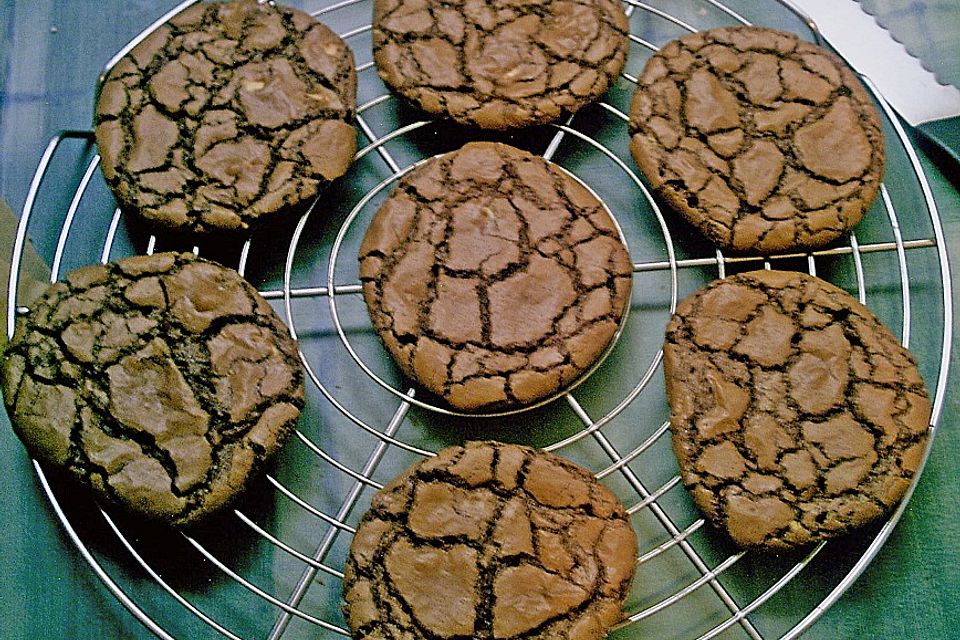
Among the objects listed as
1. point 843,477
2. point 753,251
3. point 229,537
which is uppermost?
point 753,251

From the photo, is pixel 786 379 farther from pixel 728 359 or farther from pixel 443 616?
pixel 443 616

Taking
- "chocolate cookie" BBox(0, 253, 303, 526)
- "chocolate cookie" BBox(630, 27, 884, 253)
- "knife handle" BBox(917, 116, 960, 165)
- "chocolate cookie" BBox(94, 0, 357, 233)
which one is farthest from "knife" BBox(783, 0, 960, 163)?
"chocolate cookie" BBox(0, 253, 303, 526)

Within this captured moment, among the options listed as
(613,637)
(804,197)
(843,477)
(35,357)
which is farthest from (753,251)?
(35,357)

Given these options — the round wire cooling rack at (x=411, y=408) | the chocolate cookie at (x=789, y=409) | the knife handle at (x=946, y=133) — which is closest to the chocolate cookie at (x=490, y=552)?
the round wire cooling rack at (x=411, y=408)

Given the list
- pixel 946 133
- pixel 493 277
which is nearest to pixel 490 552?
pixel 493 277

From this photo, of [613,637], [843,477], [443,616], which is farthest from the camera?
[613,637]

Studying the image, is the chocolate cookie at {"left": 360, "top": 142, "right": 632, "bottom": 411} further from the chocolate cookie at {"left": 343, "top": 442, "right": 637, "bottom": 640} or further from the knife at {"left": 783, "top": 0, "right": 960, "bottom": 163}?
the knife at {"left": 783, "top": 0, "right": 960, "bottom": 163}
